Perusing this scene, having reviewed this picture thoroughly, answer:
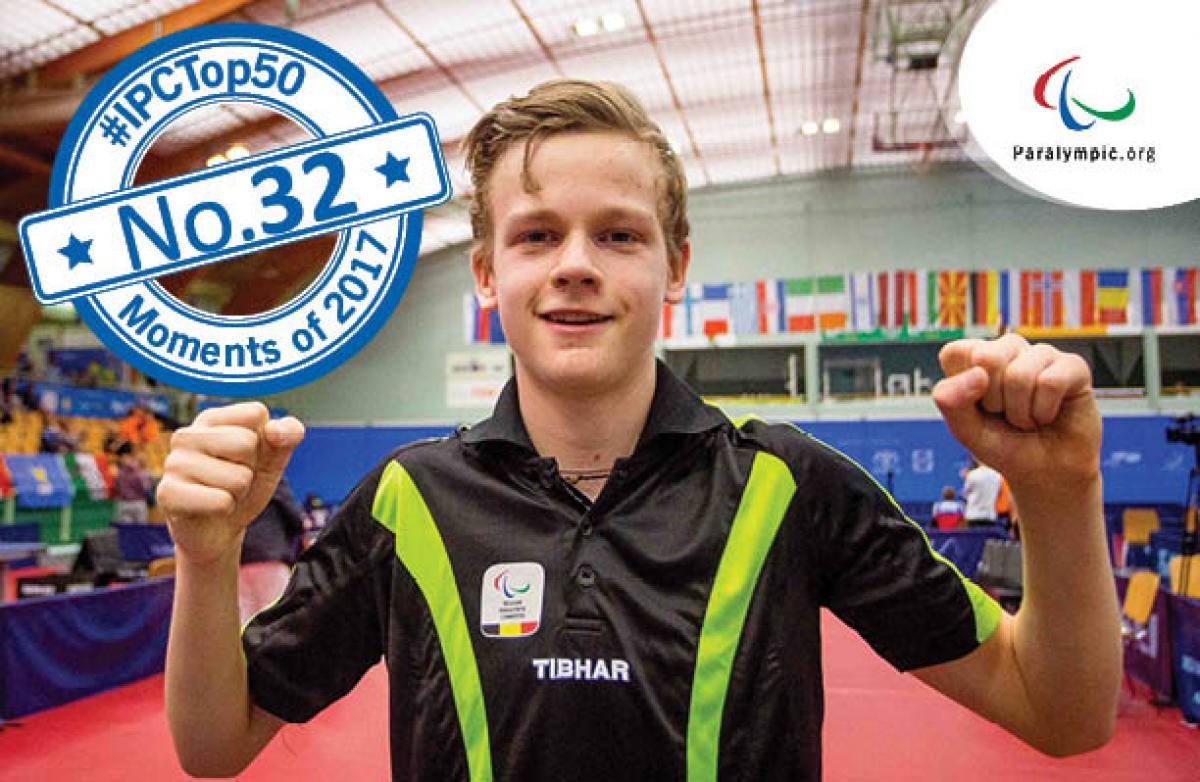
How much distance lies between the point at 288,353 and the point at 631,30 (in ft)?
42.5

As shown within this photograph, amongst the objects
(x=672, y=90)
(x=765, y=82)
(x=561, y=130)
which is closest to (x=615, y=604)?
(x=561, y=130)

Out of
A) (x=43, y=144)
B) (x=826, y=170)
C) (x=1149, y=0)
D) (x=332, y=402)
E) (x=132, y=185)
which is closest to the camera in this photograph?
(x=132, y=185)

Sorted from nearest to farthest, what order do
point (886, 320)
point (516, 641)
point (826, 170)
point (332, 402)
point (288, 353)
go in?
1. point (516, 641)
2. point (288, 353)
3. point (886, 320)
4. point (826, 170)
5. point (332, 402)

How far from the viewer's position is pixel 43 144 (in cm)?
1187

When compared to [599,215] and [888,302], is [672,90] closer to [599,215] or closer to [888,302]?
[888,302]

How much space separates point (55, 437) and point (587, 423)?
637 inches

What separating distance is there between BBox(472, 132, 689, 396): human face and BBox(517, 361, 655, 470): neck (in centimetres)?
3

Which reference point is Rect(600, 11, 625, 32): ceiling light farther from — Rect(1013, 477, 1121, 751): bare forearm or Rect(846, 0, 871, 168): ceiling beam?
Rect(1013, 477, 1121, 751): bare forearm

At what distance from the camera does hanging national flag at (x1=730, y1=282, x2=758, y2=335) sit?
1908 centimetres

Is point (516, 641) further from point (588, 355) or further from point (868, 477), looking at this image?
point (868, 477)

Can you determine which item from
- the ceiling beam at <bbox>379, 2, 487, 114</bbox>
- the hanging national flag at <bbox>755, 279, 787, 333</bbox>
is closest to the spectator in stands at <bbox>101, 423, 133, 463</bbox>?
the ceiling beam at <bbox>379, 2, 487, 114</bbox>

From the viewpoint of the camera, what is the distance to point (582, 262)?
1.16 meters

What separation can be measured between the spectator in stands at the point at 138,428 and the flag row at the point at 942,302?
6.19 metres

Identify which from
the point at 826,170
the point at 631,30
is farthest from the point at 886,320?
the point at 631,30
